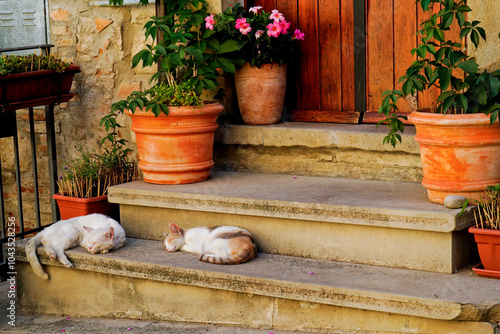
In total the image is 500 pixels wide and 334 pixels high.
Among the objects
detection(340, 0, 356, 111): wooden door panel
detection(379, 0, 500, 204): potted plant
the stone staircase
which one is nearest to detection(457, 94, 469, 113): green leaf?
detection(379, 0, 500, 204): potted plant

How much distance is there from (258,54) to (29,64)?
153 cm

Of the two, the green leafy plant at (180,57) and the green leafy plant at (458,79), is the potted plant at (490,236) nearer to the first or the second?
the green leafy plant at (458,79)

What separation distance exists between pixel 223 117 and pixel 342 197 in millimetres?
1388

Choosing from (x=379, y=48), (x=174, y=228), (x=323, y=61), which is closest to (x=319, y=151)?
(x=323, y=61)

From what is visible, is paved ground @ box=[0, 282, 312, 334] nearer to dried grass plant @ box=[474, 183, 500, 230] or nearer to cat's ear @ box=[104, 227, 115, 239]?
cat's ear @ box=[104, 227, 115, 239]

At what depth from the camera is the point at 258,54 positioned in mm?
4566

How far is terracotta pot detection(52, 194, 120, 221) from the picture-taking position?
175 inches

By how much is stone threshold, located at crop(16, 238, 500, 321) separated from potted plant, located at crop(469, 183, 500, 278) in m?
0.07

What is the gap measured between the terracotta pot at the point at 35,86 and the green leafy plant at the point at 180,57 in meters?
0.52

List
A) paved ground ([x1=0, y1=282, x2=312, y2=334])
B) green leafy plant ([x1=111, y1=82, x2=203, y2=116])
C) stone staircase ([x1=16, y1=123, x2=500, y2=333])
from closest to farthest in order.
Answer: stone staircase ([x1=16, y1=123, x2=500, y2=333]), paved ground ([x1=0, y1=282, x2=312, y2=334]), green leafy plant ([x1=111, y1=82, x2=203, y2=116])

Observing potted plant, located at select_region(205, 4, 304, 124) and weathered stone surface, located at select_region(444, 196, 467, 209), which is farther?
potted plant, located at select_region(205, 4, 304, 124)

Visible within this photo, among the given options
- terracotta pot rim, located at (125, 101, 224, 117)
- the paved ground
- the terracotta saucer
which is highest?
terracotta pot rim, located at (125, 101, 224, 117)

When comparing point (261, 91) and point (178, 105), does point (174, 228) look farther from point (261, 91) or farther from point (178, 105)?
point (261, 91)

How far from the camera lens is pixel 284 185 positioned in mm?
4230
